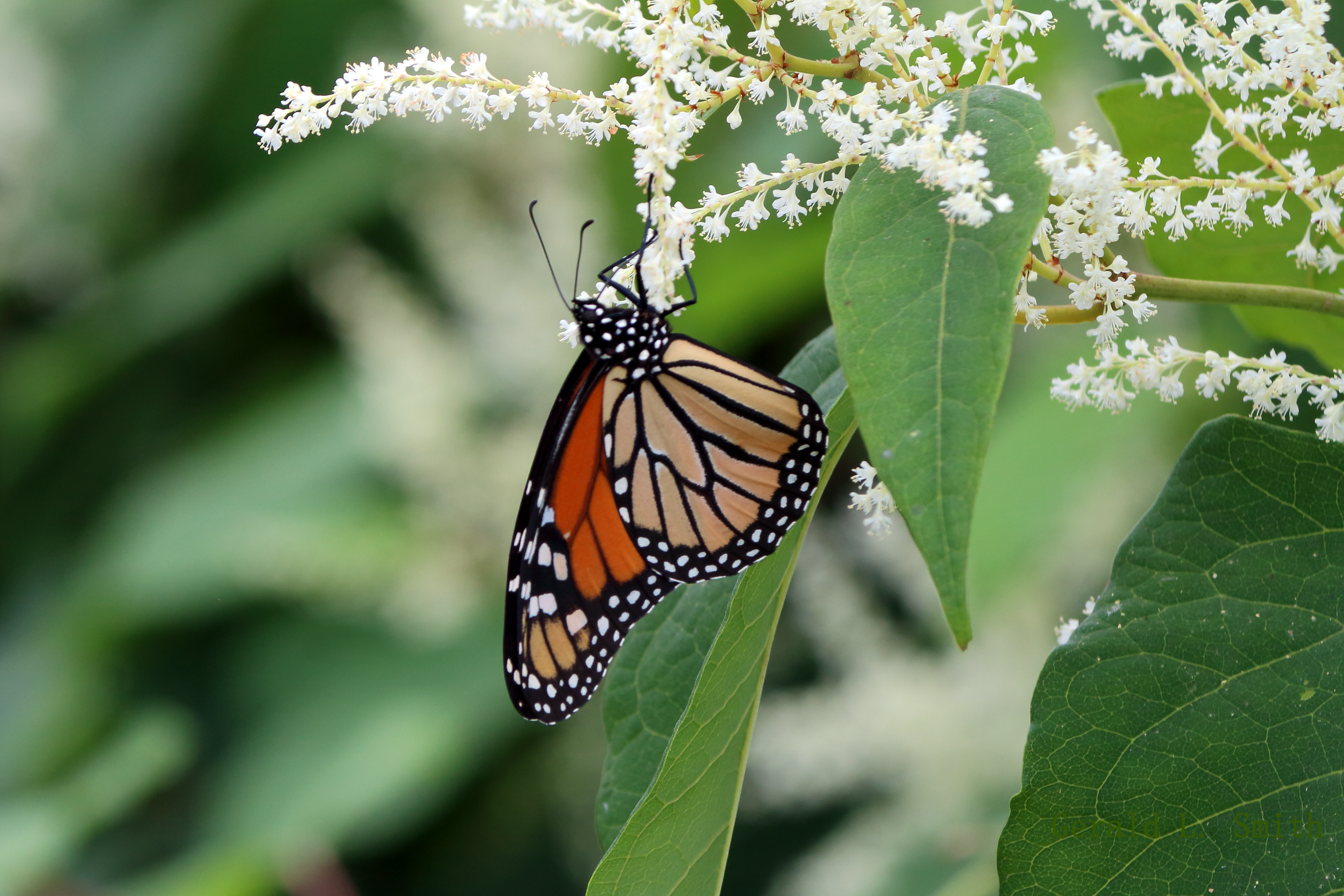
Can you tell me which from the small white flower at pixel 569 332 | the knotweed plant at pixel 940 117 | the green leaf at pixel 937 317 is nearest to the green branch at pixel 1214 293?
the knotweed plant at pixel 940 117

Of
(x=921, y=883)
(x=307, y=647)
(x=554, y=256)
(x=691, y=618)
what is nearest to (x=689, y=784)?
(x=691, y=618)

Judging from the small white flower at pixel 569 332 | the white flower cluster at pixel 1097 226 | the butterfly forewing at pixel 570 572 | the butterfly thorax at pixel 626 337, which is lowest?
the butterfly forewing at pixel 570 572

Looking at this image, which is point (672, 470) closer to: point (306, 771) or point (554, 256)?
point (554, 256)

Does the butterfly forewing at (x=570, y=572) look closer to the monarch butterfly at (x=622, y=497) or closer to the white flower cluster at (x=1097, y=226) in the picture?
the monarch butterfly at (x=622, y=497)

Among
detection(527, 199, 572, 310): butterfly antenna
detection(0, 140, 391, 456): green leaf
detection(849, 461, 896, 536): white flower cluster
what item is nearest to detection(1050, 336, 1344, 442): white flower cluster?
detection(849, 461, 896, 536): white flower cluster

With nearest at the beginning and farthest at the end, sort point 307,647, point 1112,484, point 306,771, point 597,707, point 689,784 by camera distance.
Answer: point 689,784, point 1112,484, point 597,707, point 306,771, point 307,647
